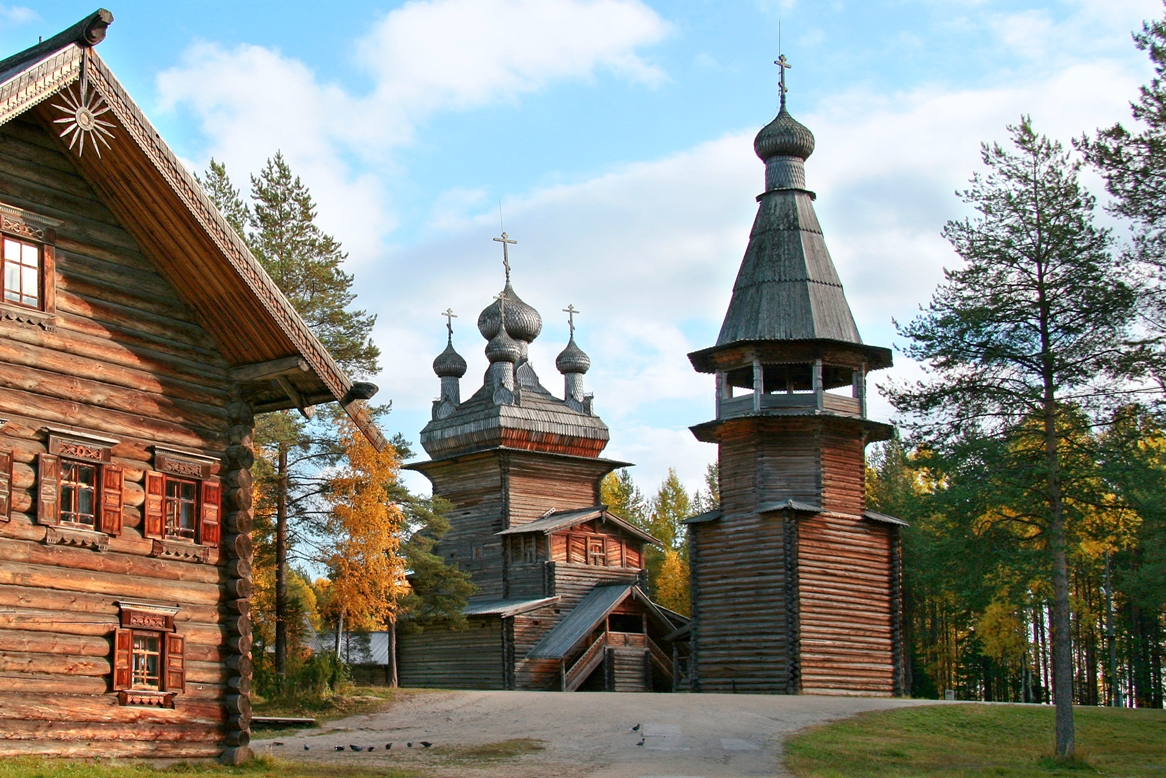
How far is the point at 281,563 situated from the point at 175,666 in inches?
560

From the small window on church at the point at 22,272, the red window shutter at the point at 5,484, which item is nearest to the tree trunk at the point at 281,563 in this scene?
the small window on church at the point at 22,272

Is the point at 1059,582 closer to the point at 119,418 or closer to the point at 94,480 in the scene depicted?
the point at 119,418

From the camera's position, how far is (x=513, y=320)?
55969mm

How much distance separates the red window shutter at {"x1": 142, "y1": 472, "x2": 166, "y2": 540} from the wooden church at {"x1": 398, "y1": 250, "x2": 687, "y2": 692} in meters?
26.2

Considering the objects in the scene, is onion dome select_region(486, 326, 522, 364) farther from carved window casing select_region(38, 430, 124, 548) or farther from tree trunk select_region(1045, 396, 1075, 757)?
carved window casing select_region(38, 430, 124, 548)

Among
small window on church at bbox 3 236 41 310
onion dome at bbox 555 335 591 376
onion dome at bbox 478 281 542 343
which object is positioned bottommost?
small window on church at bbox 3 236 41 310

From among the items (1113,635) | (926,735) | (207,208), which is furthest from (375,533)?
(1113,635)

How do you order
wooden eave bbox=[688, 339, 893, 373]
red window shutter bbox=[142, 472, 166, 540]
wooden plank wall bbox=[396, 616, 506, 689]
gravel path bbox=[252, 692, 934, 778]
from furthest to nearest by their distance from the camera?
1. wooden plank wall bbox=[396, 616, 506, 689]
2. wooden eave bbox=[688, 339, 893, 373]
3. gravel path bbox=[252, 692, 934, 778]
4. red window shutter bbox=[142, 472, 166, 540]

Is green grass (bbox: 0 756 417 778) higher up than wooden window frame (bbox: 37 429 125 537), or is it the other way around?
wooden window frame (bbox: 37 429 125 537)

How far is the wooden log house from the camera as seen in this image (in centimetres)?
1639

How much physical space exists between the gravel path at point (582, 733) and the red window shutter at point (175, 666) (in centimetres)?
286

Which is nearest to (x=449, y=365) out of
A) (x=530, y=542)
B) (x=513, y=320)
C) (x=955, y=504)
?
(x=513, y=320)

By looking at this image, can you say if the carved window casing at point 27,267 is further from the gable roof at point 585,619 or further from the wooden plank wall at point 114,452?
the gable roof at point 585,619

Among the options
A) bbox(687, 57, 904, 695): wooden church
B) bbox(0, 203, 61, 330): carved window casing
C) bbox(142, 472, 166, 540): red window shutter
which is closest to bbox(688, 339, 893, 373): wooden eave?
bbox(687, 57, 904, 695): wooden church
